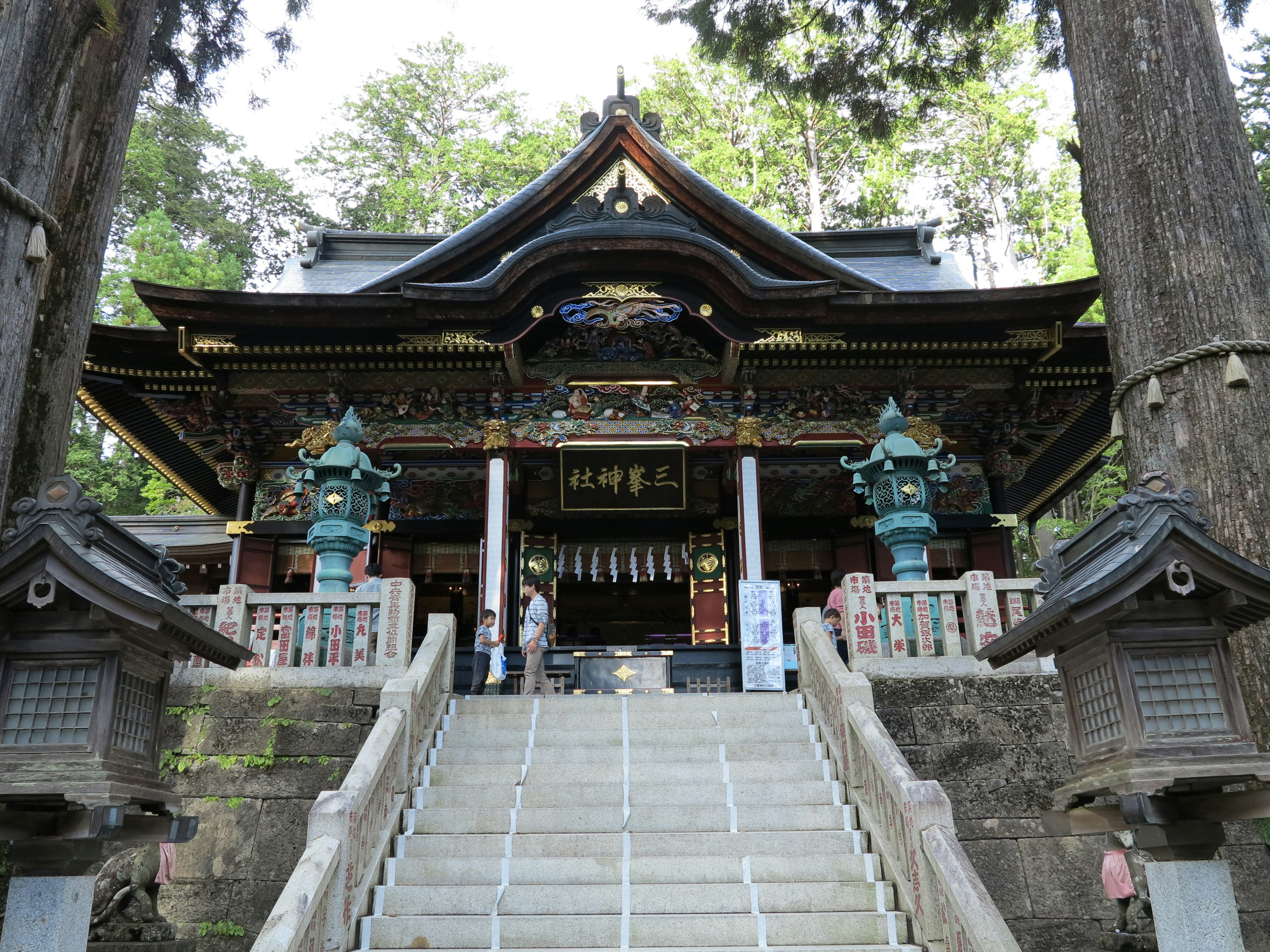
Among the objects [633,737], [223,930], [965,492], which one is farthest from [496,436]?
[223,930]

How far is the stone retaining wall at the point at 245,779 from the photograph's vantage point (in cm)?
634

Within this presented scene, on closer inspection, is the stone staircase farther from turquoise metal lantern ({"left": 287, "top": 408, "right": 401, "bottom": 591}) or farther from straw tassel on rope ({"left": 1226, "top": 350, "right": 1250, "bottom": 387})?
straw tassel on rope ({"left": 1226, "top": 350, "right": 1250, "bottom": 387})

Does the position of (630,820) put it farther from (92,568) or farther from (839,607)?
(839,607)

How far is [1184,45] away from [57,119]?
6.21 meters

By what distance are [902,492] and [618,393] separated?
13.6 feet

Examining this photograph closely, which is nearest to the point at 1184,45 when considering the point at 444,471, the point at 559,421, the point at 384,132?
the point at 559,421

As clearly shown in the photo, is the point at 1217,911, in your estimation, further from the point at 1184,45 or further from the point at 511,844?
the point at 1184,45

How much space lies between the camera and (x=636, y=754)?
7113mm

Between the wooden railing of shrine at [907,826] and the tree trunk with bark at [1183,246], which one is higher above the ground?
the tree trunk with bark at [1183,246]

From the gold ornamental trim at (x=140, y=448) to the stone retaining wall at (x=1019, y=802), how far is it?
9180mm

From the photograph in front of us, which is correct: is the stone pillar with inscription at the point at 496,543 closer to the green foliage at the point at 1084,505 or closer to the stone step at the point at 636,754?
the stone step at the point at 636,754

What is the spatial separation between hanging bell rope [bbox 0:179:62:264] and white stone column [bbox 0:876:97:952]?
113 inches

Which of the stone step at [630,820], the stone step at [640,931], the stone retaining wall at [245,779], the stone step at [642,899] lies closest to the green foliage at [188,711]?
the stone retaining wall at [245,779]

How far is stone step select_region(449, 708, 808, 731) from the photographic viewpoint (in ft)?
24.8
